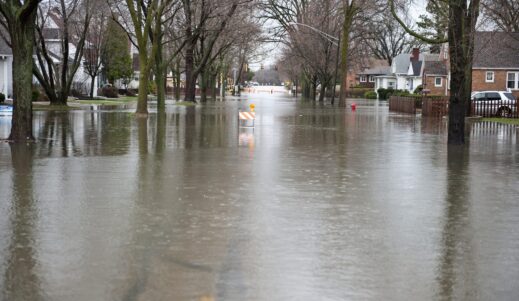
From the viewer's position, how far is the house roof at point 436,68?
8594 centimetres

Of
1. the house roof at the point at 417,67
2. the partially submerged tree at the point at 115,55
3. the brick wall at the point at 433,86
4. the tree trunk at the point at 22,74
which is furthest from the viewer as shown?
the house roof at the point at 417,67

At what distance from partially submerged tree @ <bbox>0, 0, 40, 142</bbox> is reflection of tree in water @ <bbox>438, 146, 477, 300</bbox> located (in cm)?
1169

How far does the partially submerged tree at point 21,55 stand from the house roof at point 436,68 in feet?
233

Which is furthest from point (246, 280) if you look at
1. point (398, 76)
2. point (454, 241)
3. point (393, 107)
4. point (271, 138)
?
point (398, 76)

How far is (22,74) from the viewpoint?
65.8 ft

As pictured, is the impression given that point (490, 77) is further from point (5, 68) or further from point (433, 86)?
point (5, 68)

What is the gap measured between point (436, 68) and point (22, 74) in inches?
2842

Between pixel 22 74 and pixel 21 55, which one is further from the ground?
pixel 21 55

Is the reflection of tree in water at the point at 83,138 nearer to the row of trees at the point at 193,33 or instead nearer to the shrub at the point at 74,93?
the row of trees at the point at 193,33

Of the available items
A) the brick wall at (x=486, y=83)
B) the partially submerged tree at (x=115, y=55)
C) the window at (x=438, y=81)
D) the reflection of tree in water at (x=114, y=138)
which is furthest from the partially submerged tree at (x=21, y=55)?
the window at (x=438, y=81)

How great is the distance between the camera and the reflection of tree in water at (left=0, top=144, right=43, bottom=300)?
6.50 m

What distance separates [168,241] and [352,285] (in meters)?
2.52

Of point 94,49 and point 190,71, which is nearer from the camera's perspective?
point 190,71

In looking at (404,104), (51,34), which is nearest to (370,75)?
(51,34)
